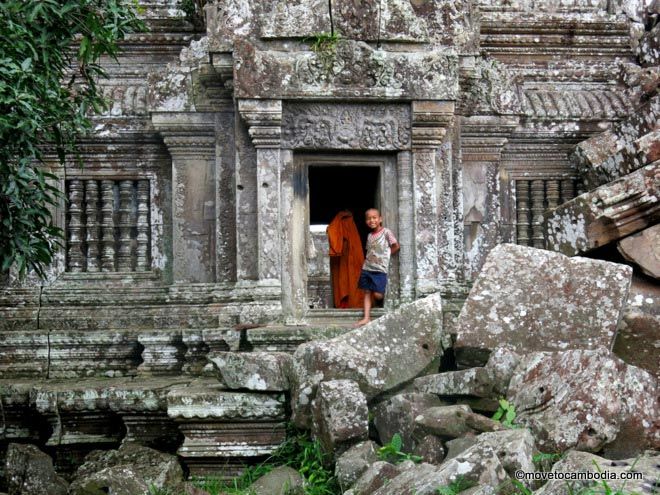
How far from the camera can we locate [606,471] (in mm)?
4656

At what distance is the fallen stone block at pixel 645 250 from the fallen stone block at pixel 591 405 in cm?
149

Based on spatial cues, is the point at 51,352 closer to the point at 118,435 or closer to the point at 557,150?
the point at 118,435

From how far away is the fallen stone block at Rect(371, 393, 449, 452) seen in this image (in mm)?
5557

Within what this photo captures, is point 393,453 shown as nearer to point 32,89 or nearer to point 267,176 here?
point 267,176

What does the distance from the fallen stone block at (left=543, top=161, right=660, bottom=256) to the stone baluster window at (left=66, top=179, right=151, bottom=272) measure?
339 cm

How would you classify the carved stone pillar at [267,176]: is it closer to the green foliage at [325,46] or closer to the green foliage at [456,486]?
the green foliage at [325,46]

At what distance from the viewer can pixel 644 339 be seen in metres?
6.01

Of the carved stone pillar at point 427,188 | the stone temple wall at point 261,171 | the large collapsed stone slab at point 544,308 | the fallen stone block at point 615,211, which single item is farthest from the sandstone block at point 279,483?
the fallen stone block at point 615,211

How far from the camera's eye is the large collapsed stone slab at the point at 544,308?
19.5 feet

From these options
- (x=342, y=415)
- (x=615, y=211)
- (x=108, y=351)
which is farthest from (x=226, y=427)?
(x=615, y=211)

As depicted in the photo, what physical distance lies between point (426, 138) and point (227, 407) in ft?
9.08

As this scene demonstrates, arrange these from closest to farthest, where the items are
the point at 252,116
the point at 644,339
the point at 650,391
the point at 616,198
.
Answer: the point at 650,391 < the point at 644,339 < the point at 616,198 < the point at 252,116

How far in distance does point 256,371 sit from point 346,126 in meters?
2.37

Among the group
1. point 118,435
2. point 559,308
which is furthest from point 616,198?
point 118,435
